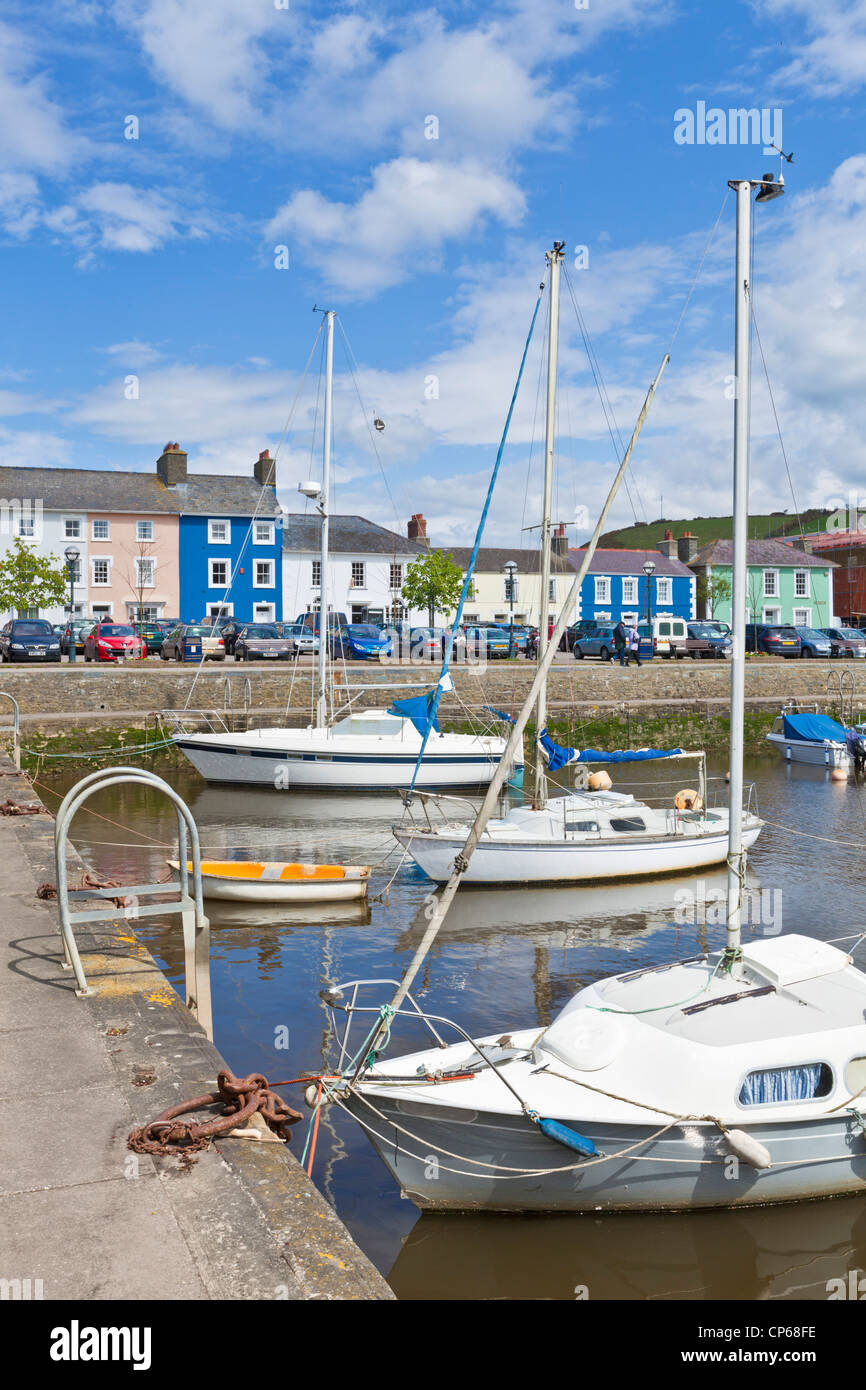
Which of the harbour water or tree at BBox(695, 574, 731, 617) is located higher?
tree at BBox(695, 574, 731, 617)

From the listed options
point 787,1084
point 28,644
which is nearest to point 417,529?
point 28,644

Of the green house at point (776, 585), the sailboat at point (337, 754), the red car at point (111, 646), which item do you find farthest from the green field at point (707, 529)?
the sailboat at point (337, 754)

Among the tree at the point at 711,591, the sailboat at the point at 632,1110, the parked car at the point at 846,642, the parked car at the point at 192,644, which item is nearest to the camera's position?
the sailboat at the point at 632,1110

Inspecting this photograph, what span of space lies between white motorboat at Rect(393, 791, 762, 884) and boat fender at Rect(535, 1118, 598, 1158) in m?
8.59

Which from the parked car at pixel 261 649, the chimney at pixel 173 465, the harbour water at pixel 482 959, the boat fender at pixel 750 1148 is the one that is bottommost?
the harbour water at pixel 482 959

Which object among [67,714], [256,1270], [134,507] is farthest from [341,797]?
[134,507]

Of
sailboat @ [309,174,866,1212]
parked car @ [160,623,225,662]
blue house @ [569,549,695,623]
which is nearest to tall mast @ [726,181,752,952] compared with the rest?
sailboat @ [309,174,866,1212]

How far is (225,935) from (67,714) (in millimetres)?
17503

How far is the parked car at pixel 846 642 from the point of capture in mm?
47178

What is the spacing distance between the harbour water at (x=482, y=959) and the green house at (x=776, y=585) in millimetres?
39162

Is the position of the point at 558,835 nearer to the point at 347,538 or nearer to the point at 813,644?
the point at 813,644

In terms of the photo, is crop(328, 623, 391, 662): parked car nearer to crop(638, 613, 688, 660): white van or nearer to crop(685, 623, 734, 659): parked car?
crop(638, 613, 688, 660): white van

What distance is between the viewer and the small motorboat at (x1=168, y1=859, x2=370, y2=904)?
14953mm

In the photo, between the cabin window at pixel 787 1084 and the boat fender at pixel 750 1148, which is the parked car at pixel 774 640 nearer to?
the cabin window at pixel 787 1084
